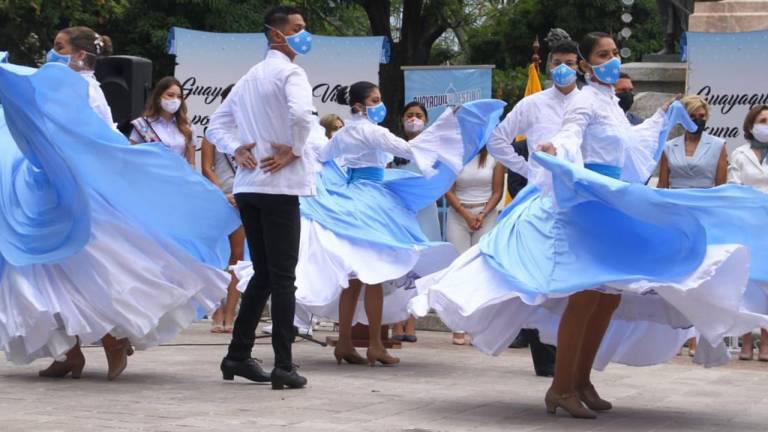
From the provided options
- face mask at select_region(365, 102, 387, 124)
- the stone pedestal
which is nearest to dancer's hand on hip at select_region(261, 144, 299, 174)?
face mask at select_region(365, 102, 387, 124)

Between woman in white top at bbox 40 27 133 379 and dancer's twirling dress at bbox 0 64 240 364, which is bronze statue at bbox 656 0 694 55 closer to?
woman in white top at bbox 40 27 133 379

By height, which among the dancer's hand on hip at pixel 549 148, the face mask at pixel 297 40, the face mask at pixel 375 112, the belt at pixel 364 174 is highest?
the face mask at pixel 297 40

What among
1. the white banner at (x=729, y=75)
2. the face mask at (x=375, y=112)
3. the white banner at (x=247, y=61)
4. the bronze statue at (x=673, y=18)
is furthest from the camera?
the bronze statue at (x=673, y=18)

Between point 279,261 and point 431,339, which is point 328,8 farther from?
point 279,261

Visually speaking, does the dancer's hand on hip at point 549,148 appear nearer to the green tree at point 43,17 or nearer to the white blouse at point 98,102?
the white blouse at point 98,102

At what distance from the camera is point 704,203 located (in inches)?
279

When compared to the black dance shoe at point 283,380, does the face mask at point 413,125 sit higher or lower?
higher

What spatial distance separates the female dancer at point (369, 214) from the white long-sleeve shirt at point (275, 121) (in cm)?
148

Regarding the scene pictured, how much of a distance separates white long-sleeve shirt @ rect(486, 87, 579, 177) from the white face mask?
267 centimetres

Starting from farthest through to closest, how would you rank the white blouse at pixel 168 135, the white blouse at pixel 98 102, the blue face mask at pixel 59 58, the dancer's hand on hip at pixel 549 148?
the white blouse at pixel 168 135
the blue face mask at pixel 59 58
the white blouse at pixel 98 102
the dancer's hand on hip at pixel 549 148

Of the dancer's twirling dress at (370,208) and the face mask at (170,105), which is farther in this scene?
the face mask at (170,105)

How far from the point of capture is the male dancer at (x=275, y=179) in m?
8.41

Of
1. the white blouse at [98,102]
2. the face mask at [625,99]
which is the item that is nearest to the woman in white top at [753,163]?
the face mask at [625,99]

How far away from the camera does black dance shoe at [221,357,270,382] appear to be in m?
8.70
